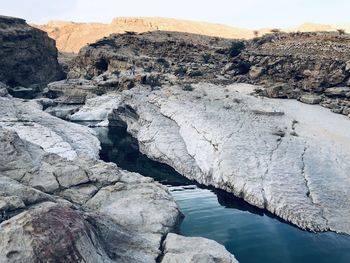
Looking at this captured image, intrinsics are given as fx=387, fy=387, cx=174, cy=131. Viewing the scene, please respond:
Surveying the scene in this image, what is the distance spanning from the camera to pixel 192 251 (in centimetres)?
1433

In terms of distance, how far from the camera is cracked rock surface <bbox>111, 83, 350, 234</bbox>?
882 inches

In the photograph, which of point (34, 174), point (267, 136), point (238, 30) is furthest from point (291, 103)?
point (238, 30)

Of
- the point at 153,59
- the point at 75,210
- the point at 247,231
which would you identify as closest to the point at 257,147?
the point at 247,231

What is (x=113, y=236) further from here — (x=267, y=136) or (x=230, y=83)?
(x=230, y=83)

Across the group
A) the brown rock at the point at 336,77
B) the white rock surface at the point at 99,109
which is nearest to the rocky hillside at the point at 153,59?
the white rock surface at the point at 99,109

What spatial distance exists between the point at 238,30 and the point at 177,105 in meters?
167

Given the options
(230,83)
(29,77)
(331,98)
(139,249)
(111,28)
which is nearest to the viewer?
(139,249)

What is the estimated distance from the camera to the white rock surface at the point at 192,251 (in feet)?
43.8

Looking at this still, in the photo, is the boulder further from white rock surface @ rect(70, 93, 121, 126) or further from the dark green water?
white rock surface @ rect(70, 93, 121, 126)

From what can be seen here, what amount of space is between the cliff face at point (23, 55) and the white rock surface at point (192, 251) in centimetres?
6962

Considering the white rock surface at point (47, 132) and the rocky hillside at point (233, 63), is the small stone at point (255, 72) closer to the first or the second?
the rocky hillside at point (233, 63)

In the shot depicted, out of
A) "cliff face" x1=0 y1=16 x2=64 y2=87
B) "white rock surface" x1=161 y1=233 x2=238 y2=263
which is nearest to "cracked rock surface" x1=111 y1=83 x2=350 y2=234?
"white rock surface" x1=161 y1=233 x2=238 y2=263

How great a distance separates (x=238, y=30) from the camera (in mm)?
197000

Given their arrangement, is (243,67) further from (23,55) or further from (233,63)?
(23,55)
